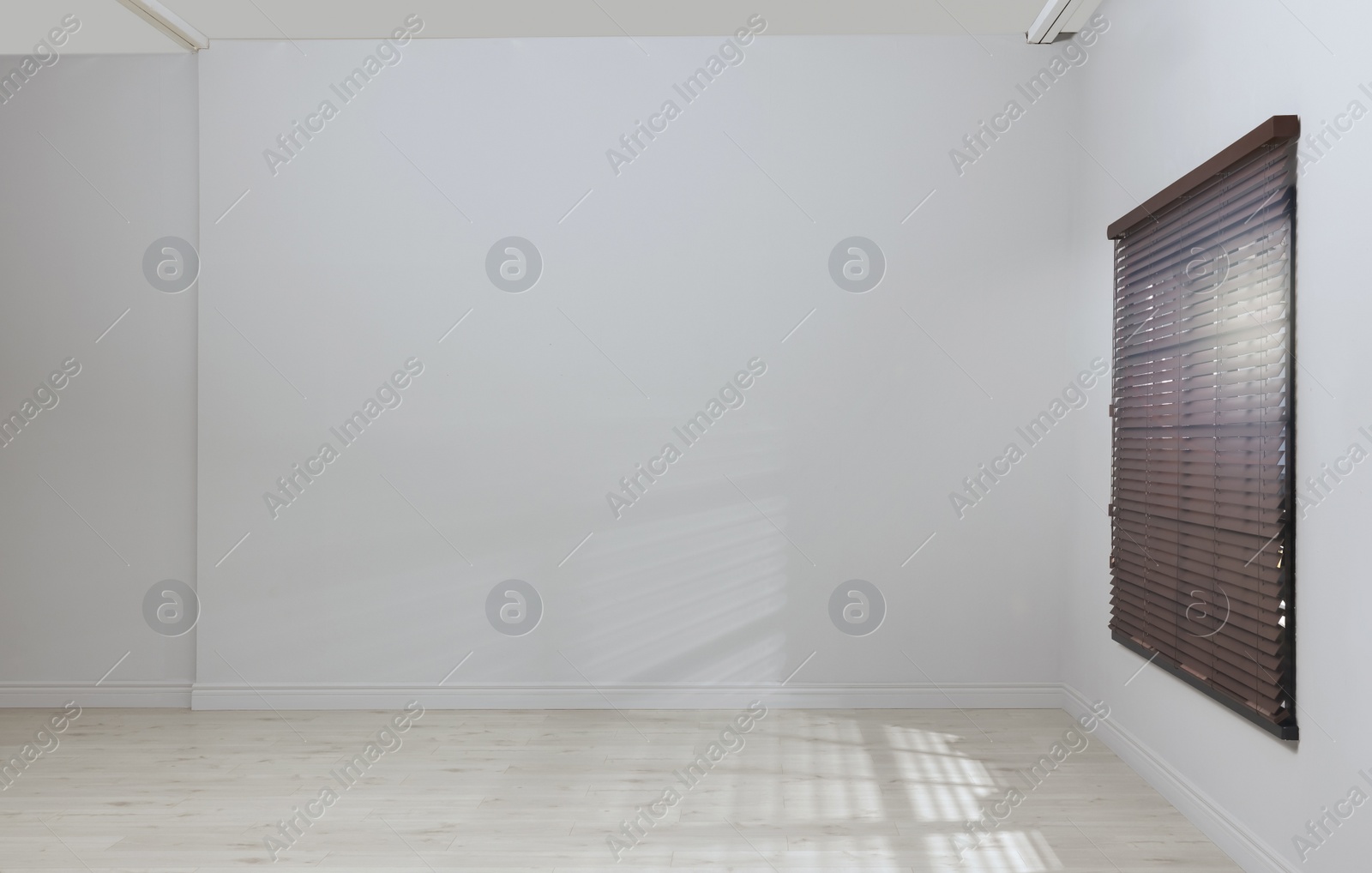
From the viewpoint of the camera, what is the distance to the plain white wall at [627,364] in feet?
13.6

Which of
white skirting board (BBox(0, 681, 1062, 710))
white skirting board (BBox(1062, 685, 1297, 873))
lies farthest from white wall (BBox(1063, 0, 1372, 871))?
white skirting board (BBox(0, 681, 1062, 710))

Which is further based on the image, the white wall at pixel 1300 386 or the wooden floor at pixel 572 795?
the wooden floor at pixel 572 795

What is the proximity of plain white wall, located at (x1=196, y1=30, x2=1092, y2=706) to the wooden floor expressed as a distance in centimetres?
31

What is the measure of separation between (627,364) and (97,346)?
2.46 metres

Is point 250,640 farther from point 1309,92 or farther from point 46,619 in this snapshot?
point 1309,92

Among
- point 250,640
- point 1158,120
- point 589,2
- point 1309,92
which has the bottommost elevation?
point 250,640

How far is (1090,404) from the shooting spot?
3881 mm

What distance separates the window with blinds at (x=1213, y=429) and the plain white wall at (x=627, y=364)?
78 centimetres

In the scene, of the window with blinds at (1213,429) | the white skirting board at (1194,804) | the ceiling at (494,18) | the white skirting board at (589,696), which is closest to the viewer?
the window with blinds at (1213,429)

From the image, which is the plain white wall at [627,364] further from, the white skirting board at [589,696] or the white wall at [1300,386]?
the white wall at [1300,386]

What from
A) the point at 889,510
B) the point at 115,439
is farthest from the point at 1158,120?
the point at 115,439

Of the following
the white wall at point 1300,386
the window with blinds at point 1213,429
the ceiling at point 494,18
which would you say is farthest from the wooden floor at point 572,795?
the ceiling at point 494,18

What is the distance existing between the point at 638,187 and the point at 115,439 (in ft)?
8.78

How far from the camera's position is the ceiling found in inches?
155
